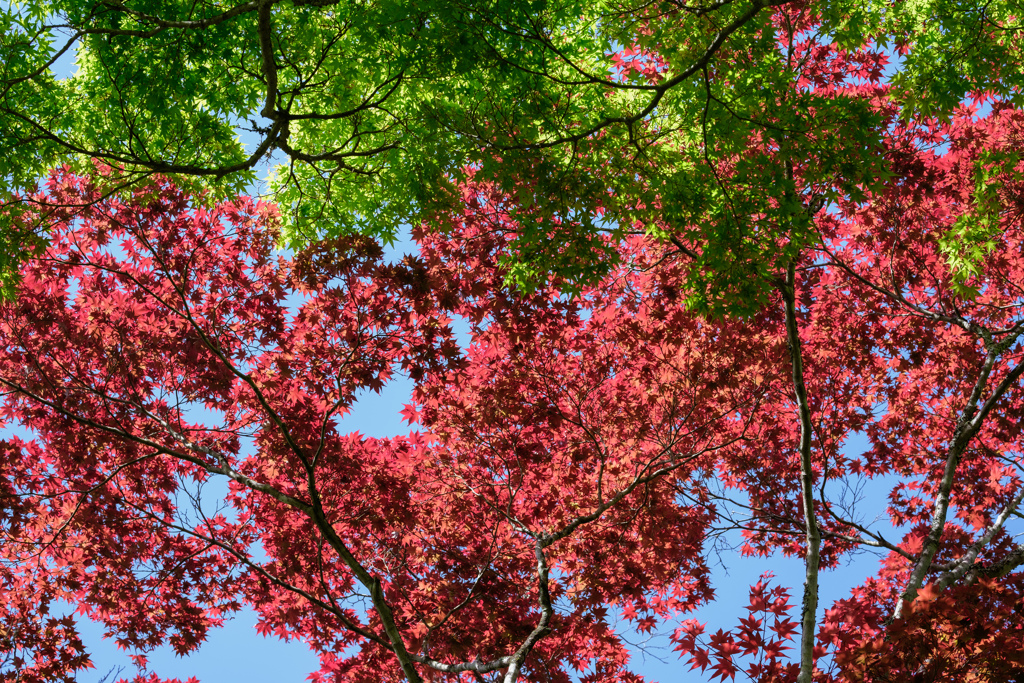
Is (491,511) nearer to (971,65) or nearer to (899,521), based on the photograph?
(899,521)

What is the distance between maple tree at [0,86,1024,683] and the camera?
784 cm

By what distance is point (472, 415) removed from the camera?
8.27 m

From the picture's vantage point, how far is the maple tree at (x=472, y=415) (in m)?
7.84

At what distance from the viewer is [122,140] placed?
21.9ft

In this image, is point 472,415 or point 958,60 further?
point 472,415

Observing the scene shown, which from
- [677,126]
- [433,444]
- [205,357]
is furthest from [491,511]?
[677,126]

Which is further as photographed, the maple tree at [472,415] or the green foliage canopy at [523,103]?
the maple tree at [472,415]

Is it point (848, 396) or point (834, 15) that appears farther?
point (848, 396)

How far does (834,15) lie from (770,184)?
197 centimetres

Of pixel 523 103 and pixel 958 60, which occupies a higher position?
pixel 958 60

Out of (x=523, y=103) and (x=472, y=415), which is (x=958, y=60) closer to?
(x=523, y=103)

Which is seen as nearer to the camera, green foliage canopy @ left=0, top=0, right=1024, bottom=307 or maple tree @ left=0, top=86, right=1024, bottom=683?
green foliage canopy @ left=0, top=0, right=1024, bottom=307

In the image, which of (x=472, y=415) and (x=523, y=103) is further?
(x=472, y=415)

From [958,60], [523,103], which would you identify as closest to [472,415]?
[523,103]
